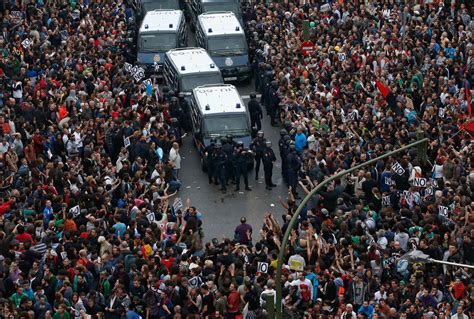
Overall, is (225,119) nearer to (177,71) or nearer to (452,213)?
(177,71)

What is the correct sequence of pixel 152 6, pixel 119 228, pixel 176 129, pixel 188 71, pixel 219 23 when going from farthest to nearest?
pixel 152 6 → pixel 219 23 → pixel 188 71 → pixel 176 129 → pixel 119 228

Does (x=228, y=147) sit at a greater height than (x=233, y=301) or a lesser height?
greater

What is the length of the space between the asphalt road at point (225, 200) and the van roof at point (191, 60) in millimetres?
2908

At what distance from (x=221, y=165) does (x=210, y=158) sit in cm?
44

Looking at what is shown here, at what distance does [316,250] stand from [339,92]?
10265 mm

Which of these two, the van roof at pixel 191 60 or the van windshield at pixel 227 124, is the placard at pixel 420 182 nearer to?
the van windshield at pixel 227 124

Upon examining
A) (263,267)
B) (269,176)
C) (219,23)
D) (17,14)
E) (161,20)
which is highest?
(17,14)

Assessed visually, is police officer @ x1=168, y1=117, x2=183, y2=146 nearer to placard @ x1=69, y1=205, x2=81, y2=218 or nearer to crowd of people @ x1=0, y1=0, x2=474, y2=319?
crowd of people @ x1=0, y1=0, x2=474, y2=319

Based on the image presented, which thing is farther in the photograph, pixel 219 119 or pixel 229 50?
pixel 229 50

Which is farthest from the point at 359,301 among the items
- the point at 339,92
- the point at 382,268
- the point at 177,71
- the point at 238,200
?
the point at 177,71

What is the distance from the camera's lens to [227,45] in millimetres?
44281

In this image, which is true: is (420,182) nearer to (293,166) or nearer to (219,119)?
(293,166)

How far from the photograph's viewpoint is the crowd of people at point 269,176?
2772cm

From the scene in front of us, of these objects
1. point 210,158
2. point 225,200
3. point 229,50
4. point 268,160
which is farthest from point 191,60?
point 268,160
